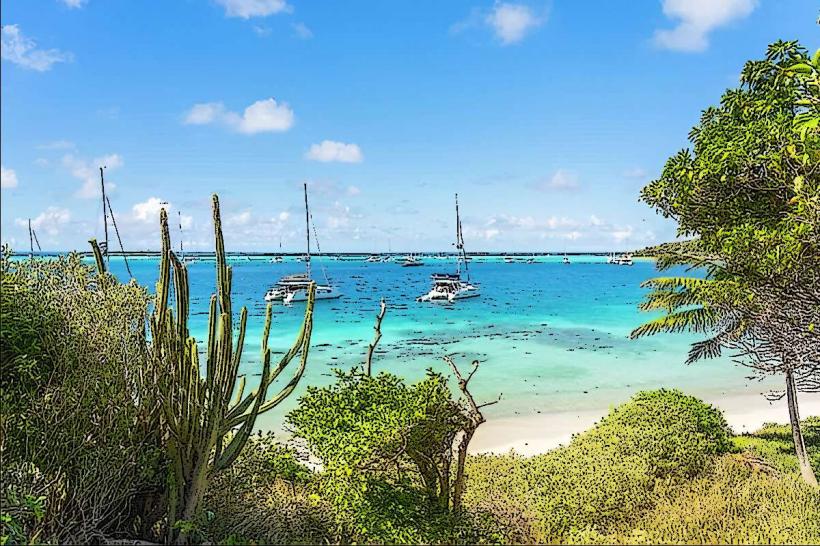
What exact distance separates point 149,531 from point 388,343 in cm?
2253

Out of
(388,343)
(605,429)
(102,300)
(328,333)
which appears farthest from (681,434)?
(328,333)

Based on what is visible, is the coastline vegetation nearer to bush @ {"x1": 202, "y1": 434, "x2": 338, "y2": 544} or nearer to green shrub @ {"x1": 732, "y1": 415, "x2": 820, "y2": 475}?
bush @ {"x1": 202, "y1": 434, "x2": 338, "y2": 544}

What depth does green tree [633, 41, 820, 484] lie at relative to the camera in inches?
268

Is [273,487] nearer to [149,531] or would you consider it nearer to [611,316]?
[149,531]

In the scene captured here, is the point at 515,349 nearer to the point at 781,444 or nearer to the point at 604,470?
the point at 781,444

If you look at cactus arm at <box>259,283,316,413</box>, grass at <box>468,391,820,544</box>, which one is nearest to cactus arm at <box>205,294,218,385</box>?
cactus arm at <box>259,283,316,413</box>

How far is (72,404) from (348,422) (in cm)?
267

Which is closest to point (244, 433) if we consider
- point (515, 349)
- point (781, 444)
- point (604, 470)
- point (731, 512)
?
point (604, 470)

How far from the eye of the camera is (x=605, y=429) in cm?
1049

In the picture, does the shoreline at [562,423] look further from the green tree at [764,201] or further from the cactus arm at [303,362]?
the cactus arm at [303,362]

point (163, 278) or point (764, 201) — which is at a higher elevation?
point (764, 201)

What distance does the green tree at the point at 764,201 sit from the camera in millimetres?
6805

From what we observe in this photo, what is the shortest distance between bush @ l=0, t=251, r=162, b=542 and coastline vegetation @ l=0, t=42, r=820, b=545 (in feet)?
0.06

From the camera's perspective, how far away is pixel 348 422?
22.2ft
